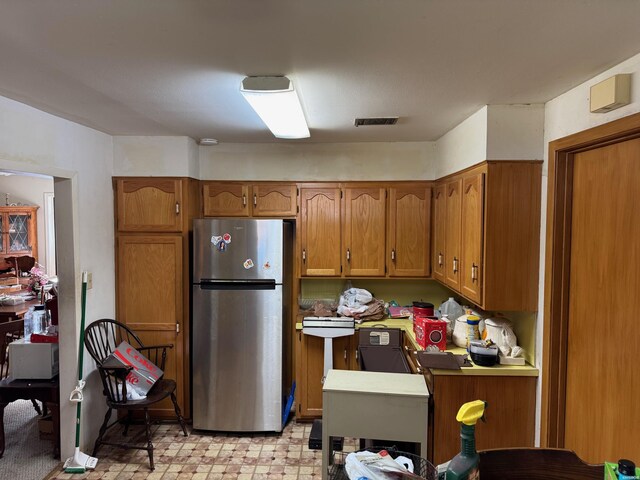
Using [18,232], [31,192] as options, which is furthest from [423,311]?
[31,192]

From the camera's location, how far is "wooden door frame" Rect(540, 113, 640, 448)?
2.08m

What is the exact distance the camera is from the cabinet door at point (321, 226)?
3484 millimetres

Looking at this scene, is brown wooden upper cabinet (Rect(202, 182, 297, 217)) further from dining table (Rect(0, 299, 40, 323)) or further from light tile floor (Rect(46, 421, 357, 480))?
dining table (Rect(0, 299, 40, 323))

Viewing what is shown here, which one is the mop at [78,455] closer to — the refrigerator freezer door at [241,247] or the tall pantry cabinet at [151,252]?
the tall pantry cabinet at [151,252]

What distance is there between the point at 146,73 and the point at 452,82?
4.62 feet

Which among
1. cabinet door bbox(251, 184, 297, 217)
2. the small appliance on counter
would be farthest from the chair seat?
the small appliance on counter

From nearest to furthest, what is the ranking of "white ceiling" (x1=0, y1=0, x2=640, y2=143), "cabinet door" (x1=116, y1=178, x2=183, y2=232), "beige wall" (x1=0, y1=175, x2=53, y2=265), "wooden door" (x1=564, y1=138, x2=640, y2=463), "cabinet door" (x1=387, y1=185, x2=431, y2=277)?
"white ceiling" (x1=0, y1=0, x2=640, y2=143)
"wooden door" (x1=564, y1=138, x2=640, y2=463)
"cabinet door" (x1=116, y1=178, x2=183, y2=232)
"cabinet door" (x1=387, y1=185, x2=431, y2=277)
"beige wall" (x1=0, y1=175, x2=53, y2=265)

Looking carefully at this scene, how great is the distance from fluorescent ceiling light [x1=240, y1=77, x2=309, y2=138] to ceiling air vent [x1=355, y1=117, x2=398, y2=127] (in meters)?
0.45

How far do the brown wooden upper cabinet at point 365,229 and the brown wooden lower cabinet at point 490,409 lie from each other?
4.21 feet

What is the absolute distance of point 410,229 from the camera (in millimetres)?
3457

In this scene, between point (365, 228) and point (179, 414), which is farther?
point (365, 228)

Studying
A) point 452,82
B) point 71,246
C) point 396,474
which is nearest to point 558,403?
point 396,474

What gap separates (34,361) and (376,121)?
293 cm

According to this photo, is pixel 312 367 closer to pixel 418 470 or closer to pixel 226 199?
pixel 226 199
